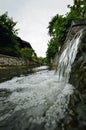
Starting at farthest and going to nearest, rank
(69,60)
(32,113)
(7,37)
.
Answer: (7,37), (69,60), (32,113)

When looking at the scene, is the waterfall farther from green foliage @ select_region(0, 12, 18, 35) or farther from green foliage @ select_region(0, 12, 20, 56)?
green foliage @ select_region(0, 12, 18, 35)

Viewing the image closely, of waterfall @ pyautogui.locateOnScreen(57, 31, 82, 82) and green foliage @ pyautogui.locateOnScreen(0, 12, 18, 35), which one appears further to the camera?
green foliage @ pyautogui.locateOnScreen(0, 12, 18, 35)

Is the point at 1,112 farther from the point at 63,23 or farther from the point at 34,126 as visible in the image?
the point at 63,23

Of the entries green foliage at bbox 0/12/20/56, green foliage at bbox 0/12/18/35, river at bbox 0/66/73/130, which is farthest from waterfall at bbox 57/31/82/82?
green foliage at bbox 0/12/18/35

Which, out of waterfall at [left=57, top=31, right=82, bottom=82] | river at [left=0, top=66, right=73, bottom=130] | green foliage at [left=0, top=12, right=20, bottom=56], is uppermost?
green foliage at [left=0, top=12, right=20, bottom=56]

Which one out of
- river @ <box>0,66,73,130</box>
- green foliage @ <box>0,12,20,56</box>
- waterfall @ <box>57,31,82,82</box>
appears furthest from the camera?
green foliage @ <box>0,12,20,56</box>

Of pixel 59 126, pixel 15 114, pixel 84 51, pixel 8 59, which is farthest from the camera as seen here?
pixel 8 59

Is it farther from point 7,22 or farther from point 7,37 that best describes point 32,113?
point 7,22

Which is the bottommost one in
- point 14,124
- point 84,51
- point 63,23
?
point 14,124

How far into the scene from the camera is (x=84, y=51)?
132 inches

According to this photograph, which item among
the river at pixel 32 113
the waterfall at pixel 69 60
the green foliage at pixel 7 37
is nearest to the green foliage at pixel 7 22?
the green foliage at pixel 7 37

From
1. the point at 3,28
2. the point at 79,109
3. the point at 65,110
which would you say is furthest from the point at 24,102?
the point at 3,28

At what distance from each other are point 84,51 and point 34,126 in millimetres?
2199

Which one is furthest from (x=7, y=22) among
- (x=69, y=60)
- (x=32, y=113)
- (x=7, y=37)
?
(x=32, y=113)
